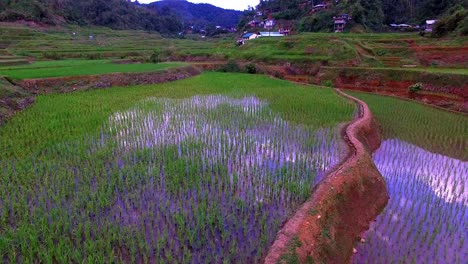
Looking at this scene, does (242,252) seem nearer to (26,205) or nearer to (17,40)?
(26,205)

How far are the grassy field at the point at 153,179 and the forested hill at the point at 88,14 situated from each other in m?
39.4

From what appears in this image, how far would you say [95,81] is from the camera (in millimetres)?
15102

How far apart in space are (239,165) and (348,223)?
2.38 metres

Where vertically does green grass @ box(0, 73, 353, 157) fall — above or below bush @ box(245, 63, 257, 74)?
below

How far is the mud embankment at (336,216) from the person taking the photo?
3.83 m

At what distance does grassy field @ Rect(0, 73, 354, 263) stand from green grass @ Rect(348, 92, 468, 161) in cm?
163

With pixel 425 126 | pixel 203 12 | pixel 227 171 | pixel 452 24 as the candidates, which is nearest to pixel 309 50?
pixel 452 24

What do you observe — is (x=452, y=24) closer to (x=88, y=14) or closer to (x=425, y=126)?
(x=425, y=126)

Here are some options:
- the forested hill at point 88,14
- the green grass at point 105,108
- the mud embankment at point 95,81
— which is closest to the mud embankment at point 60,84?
the mud embankment at point 95,81

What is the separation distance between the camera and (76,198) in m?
4.96

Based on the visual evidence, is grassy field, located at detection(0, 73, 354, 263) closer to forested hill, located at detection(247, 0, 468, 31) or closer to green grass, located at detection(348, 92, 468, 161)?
green grass, located at detection(348, 92, 468, 161)

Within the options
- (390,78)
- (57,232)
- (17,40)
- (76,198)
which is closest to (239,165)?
(76,198)

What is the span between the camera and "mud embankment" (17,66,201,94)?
43.6 ft

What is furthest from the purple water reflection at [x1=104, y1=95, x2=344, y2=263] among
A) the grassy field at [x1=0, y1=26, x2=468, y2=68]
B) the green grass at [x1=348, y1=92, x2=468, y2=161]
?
the grassy field at [x1=0, y1=26, x2=468, y2=68]
